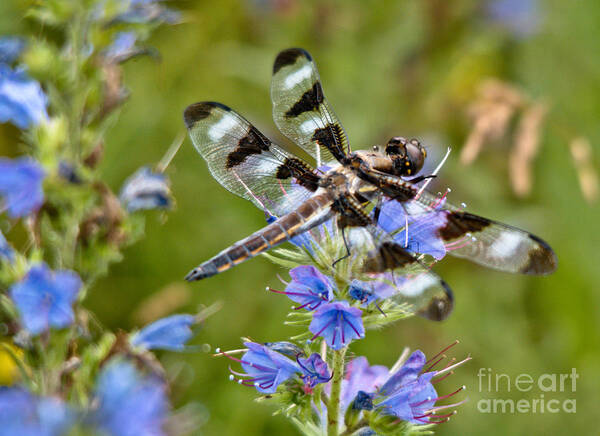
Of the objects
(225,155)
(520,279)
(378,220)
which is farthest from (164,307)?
(520,279)

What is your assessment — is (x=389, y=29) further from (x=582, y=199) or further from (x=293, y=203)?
(x=293, y=203)

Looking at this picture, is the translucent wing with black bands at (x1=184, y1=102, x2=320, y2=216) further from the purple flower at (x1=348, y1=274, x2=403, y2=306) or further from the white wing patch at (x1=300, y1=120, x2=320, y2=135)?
the purple flower at (x1=348, y1=274, x2=403, y2=306)

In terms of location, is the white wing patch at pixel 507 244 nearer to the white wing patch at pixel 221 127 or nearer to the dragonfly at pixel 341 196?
the dragonfly at pixel 341 196

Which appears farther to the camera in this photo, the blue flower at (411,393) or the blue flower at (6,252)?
the blue flower at (6,252)

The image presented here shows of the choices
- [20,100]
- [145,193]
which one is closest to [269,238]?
[145,193]

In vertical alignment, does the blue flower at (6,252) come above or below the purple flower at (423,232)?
below

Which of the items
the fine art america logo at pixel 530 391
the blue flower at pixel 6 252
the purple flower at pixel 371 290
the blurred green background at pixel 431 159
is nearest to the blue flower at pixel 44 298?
the blue flower at pixel 6 252
